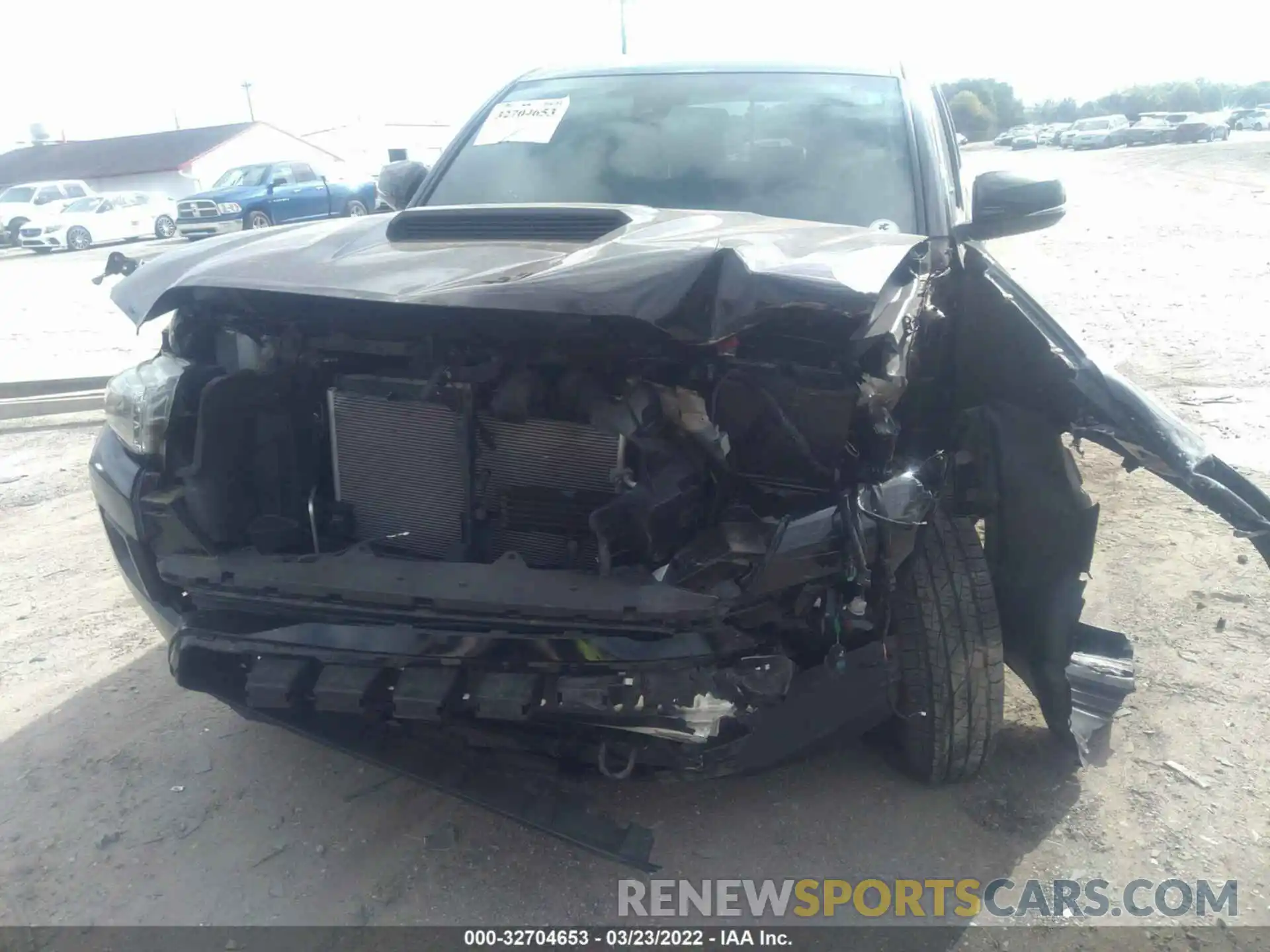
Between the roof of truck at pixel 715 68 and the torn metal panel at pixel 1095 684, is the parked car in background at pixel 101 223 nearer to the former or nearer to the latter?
the roof of truck at pixel 715 68

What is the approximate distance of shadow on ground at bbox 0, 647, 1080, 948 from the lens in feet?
7.47

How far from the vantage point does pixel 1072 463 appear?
2.48 metres

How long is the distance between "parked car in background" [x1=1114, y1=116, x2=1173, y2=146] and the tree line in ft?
28.3

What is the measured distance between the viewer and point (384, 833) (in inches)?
98.5

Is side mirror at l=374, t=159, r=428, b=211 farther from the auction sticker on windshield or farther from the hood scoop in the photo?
the hood scoop

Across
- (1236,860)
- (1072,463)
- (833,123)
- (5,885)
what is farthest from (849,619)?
(5,885)

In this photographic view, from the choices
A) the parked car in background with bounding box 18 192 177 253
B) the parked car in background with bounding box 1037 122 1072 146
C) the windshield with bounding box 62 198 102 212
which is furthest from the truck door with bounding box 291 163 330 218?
the parked car in background with bounding box 1037 122 1072 146

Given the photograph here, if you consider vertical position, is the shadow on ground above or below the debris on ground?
above

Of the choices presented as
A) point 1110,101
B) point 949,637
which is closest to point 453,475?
point 949,637

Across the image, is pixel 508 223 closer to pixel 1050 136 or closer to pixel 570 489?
pixel 570 489

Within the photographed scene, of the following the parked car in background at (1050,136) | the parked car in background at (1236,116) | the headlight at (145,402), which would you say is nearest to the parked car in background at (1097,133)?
the parked car in background at (1050,136)

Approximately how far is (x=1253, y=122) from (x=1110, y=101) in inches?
834

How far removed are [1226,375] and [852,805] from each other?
5.25 meters

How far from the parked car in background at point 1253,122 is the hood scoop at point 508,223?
192 feet
